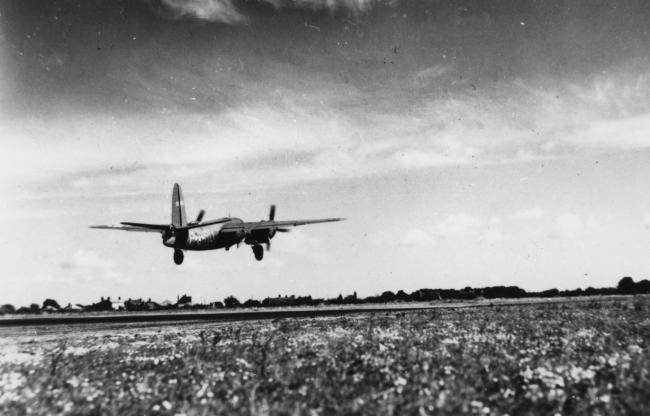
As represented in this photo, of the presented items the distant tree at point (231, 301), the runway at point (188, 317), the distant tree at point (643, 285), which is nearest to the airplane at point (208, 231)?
the runway at point (188, 317)

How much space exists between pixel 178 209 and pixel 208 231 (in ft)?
27.1

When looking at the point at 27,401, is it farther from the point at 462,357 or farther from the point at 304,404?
the point at 462,357

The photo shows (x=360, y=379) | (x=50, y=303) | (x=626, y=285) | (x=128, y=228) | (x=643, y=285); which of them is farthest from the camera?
(x=50, y=303)

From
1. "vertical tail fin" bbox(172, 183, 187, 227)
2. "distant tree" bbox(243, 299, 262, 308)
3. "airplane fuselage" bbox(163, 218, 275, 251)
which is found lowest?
"distant tree" bbox(243, 299, 262, 308)

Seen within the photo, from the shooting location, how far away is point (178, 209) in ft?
169

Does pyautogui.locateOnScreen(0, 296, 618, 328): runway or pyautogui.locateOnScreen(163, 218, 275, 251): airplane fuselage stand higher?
pyautogui.locateOnScreen(163, 218, 275, 251): airplane fuselage

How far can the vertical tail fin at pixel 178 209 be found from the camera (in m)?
51.3

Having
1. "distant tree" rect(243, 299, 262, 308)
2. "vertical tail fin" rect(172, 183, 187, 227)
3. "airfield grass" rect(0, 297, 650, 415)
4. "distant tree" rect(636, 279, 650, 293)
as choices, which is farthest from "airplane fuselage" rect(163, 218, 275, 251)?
"distant tree" rect(636, 279, 650, 293)

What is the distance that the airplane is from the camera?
42.2 metres

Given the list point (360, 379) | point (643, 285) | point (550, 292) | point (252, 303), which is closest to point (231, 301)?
point (252, 303)

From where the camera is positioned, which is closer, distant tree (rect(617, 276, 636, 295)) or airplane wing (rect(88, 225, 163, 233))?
airplane wing (rect(88, 225, 163, 233))

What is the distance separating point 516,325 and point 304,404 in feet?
44.6

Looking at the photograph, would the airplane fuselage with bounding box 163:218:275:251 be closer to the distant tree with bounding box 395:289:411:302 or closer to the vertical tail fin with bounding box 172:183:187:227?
the vertical tail fin with bounding box 172:183:187:227

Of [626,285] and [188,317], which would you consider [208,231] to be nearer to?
[188,317]
